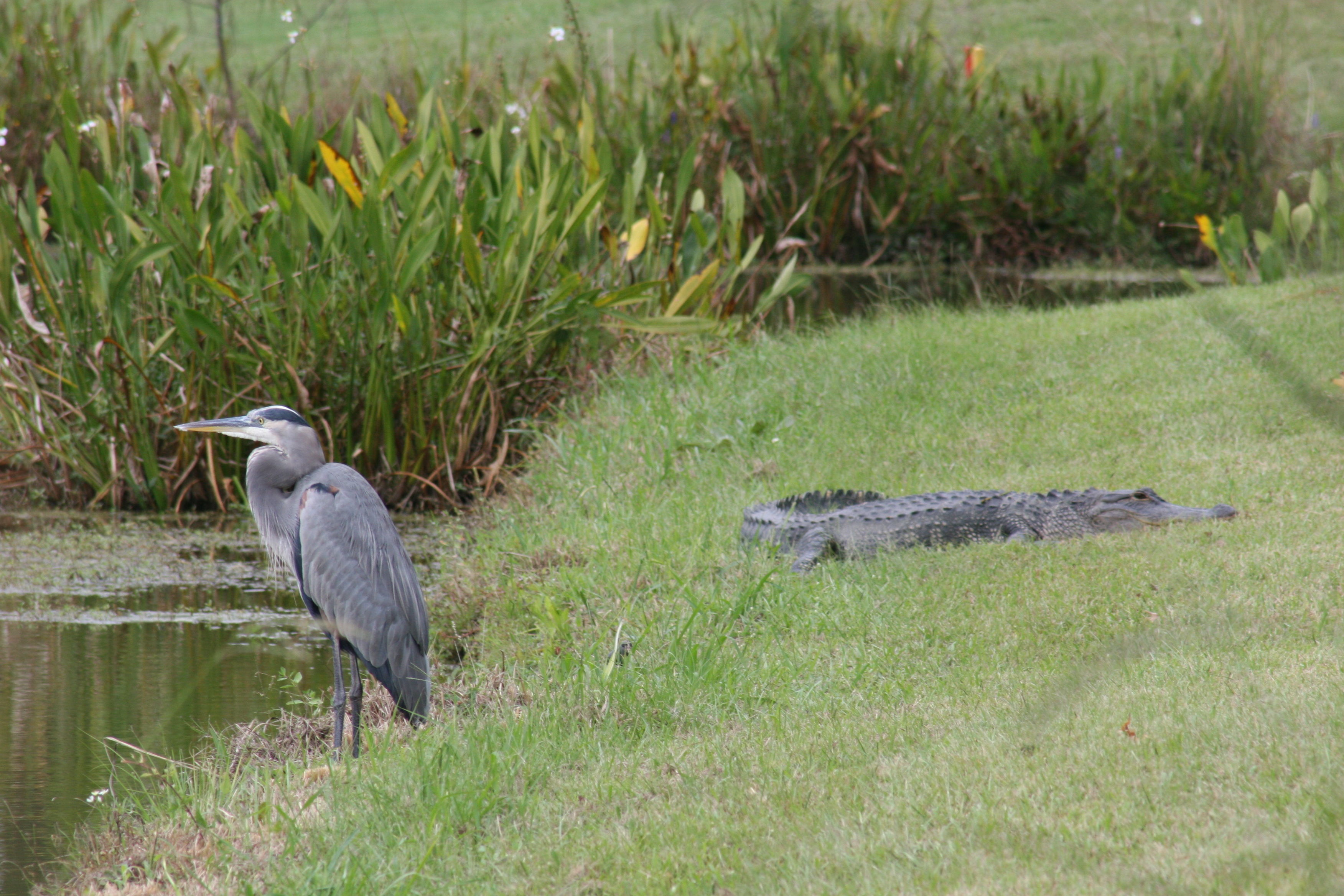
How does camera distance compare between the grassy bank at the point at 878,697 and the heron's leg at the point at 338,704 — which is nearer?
the grassy bank at the point at 878,697

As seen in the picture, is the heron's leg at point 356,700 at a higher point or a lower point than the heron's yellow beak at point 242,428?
lower

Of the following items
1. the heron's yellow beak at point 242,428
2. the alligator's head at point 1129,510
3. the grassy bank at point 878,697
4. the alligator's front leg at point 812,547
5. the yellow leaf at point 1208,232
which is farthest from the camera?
the yellow leaf at point 1208,232

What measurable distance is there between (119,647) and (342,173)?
2328mm

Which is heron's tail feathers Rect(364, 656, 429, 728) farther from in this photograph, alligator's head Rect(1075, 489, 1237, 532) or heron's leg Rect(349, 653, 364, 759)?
alligator's head Rect(1075, 489, 1237, 532)

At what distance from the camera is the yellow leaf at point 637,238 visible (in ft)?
22.2

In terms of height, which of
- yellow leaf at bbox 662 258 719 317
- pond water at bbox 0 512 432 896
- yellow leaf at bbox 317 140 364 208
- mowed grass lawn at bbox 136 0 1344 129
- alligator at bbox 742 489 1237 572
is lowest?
pond water at bbox 0 512 432 896

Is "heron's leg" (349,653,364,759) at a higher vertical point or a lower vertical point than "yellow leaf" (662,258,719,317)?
lower

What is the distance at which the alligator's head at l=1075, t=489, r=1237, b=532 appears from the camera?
4.55 metres

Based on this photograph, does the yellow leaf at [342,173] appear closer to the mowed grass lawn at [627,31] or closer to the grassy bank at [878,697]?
the mowed grass lawn at [627,31]

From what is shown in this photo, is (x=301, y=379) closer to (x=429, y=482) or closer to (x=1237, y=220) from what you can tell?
(x=429, y=482)

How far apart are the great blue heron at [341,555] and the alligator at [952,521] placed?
5.35 ft

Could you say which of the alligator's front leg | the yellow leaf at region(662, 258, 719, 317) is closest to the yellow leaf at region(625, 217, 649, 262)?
the yellow leaf at region(662, 258, 719, 317)

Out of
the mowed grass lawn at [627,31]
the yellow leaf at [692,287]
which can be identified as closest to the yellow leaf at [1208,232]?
the mowed grass lawn at [627,31]

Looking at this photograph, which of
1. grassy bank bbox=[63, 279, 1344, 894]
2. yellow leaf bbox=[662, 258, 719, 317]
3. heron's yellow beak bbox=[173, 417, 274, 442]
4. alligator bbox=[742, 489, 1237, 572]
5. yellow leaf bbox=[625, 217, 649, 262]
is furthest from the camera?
yellow leaf bbox=[662, 258, 719, 317]
